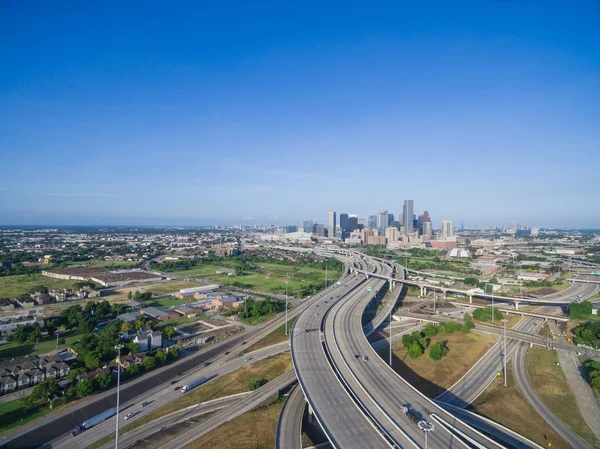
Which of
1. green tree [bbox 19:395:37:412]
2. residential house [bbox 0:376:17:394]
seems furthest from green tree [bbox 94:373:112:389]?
residential house [bbox 0:376:17:394]

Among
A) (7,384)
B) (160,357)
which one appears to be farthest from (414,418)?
(7,384)

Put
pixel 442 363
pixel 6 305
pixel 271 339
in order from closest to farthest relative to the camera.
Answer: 1. pixel 442 363
2. pixel 271 339
3. pixel 6 305

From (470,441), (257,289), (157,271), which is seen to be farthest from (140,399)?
(157,271)

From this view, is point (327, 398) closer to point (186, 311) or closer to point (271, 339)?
point (271, 339)

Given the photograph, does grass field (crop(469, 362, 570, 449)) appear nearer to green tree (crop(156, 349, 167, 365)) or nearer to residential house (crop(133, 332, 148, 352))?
green tree (crop(156, 349, 167, 365))

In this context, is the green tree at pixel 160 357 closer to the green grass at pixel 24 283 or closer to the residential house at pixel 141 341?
the residential house at pixel 141 341
